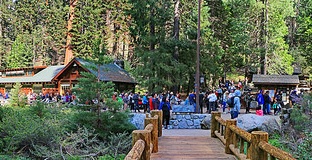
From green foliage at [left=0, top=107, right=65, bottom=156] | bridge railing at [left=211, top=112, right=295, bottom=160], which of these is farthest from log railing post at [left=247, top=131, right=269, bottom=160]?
green foliage at [left=0, top=107, right=65, bottom=156]

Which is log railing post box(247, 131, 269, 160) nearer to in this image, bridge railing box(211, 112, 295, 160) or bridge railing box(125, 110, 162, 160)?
bridge railing box(211, 112, 295, 160)

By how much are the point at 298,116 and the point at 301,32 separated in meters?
30.4

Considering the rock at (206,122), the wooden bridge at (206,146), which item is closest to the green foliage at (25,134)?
the wooden bridge at (206,146)

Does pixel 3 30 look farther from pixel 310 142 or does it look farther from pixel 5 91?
pixel 310 142

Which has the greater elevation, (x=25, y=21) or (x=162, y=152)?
(x=25, y=21)

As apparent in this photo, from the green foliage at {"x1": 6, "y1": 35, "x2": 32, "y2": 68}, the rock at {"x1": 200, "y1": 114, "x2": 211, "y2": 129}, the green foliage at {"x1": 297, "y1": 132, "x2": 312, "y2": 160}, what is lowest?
the rock at {"x1": 200, "y1": 114, "x2": 211, "y2": 129}

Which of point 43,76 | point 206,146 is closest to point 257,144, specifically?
point 206,146

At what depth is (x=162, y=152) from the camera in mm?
7371

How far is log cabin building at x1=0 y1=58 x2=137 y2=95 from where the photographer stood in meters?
32.1

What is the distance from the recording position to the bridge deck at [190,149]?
684 centimetres

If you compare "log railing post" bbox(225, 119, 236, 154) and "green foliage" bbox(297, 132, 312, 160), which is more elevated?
"log railing post" bbox(225, 119, 236, 154)

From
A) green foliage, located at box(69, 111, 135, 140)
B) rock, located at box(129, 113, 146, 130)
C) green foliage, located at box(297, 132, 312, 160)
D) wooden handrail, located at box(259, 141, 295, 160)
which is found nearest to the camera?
wooden handrail, located at box(259, 141, 295, 160)

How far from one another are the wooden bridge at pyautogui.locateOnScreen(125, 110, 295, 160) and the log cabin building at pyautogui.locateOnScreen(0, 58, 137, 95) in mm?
20915

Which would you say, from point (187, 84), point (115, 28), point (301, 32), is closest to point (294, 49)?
point (301, 32)
